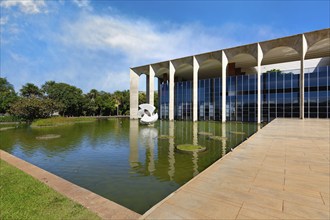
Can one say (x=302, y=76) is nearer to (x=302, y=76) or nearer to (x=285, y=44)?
(x=302, y=76)

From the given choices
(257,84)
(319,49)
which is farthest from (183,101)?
(319,49)

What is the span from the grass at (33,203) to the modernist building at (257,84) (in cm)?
3646

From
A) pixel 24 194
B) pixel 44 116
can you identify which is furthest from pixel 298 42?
pixel 44 116

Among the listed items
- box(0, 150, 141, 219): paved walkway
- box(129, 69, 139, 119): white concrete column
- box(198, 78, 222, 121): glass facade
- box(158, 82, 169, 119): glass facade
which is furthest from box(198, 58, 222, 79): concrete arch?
box(0, 150, 141, 219): paved walkway

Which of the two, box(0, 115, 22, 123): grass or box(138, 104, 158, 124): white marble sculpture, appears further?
box(0, 115, 22, 123): grass

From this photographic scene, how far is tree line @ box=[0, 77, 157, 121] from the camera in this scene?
4638 centimetres

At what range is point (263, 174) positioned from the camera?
21.5 feet

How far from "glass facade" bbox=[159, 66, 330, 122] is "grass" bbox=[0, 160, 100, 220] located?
38.7 meters

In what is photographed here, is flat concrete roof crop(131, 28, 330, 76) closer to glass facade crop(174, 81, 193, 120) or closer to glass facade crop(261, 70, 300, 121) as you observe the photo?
glass facade crop(261, 70, 300, 121)

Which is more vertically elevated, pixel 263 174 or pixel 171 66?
pixel 171 66

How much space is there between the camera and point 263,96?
38000 mm

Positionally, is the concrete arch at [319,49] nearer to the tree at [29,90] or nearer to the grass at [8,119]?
the grass at [8,119]

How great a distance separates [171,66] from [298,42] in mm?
25753

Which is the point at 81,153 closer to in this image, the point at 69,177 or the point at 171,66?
the point at 69,177
